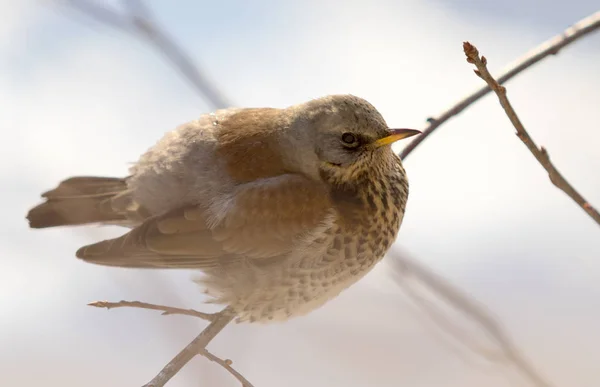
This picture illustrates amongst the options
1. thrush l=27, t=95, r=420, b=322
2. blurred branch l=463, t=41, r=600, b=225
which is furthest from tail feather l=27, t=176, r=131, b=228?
blurred branch l=463, t=41, r=600, b=225

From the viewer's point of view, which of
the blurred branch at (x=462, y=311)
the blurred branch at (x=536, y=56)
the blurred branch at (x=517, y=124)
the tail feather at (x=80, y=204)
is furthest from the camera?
the tail feather at (x=80, y=204)

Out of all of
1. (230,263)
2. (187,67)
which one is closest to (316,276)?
(230,263)

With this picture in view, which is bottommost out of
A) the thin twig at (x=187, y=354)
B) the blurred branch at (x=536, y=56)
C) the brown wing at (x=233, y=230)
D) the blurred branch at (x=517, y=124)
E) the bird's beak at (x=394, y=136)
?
the thin twig at (x=187, y=354)

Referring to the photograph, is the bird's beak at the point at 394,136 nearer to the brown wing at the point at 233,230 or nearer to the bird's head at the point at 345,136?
the bird's head at the point at 345,136

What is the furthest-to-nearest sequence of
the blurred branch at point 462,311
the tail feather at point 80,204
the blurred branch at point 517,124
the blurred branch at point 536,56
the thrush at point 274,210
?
the tail feather at point 80,204, the thrush at point 274,210, the blurred branch at point 536,56, the blurred branch at point 462,311, the blurred branch at point 517,124

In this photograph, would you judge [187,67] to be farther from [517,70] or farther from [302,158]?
[517,70]

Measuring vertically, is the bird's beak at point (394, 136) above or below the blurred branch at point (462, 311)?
above

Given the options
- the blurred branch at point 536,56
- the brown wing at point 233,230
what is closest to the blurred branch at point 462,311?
the brown wing at point 233,230

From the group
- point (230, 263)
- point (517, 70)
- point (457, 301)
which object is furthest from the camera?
point (230, 263)
